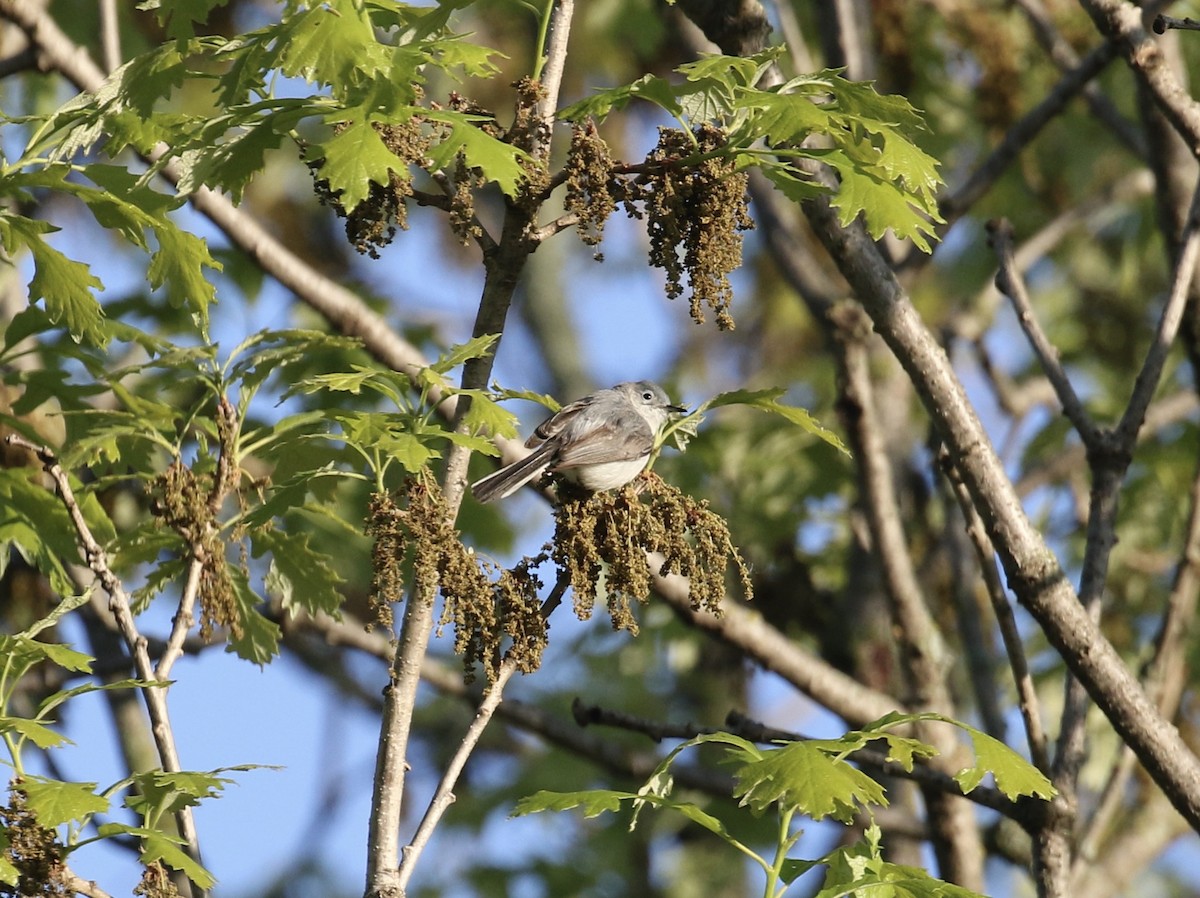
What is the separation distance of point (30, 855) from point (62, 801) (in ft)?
0.43

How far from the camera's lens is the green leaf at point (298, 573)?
4.16 meters

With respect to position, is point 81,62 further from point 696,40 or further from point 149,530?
point 696,40

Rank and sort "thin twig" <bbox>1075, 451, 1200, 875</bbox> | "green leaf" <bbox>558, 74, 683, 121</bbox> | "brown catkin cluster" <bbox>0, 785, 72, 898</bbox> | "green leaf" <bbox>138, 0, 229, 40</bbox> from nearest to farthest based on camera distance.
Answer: "brown catkin cluster" <bbox>0, 785, 72, 898</bbox>
"green leaf" <bbox>558, 74, 683, 121</bbox>
"green leaf" <bbox>138, 0, 229, 40</bbox>
"thin twig" <bbox>1075, 451, 1200, 875</bbox>

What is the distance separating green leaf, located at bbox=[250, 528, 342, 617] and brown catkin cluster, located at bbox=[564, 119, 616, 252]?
56.5 inches

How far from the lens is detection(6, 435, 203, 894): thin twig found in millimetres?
3373

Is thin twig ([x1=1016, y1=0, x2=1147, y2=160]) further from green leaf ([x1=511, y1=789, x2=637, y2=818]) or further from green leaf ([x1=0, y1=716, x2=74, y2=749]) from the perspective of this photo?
green leaf ([x1=0, y1=716, x2=74, y2=749])

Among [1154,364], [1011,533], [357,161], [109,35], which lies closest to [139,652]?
[357,161]

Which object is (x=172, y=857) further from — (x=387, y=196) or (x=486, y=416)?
(x=387, y=196)

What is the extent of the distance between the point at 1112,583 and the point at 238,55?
744 cm

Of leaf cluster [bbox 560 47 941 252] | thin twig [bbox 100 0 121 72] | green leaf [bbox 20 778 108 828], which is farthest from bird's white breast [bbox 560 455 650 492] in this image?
thin twig [bbox 100 0 121 72]

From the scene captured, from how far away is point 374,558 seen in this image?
316 cm

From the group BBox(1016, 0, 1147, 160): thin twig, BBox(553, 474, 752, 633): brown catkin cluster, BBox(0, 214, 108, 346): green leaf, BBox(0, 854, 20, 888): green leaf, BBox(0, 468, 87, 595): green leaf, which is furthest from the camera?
BBox(1016, 0, 1147, 160): thin twig

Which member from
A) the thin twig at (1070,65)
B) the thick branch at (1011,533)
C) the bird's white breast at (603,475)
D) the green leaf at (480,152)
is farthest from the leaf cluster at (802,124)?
the thin twig at (1070,65)

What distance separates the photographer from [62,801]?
10.1 feet
